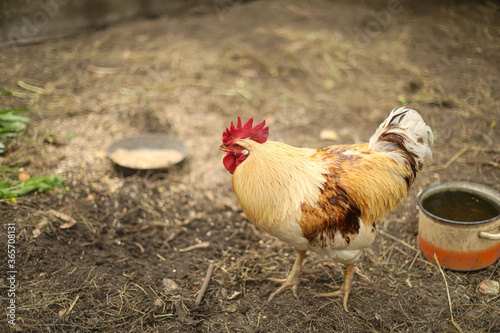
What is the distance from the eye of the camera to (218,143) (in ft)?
15.9

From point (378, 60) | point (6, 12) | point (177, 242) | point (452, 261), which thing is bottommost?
point (177, 242)

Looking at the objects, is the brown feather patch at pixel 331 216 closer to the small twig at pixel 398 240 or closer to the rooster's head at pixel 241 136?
the rooster's head at pixel 241 136

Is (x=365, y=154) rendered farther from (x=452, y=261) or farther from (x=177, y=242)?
(x=177, y=242)

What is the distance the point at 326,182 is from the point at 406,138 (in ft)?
2.12

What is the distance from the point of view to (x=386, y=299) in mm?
2977

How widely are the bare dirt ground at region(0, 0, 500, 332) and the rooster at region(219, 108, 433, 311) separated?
752 mm

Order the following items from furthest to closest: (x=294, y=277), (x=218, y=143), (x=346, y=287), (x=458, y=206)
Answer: (x=218, y=143) → (x=458, y=206) → (x=294, y=277) → (x=346, y=287)

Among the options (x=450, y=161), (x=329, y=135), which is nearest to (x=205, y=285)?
(x=329, y=135)

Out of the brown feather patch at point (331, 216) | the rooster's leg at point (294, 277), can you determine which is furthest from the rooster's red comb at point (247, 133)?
the rooster's leg at point (294, 277)

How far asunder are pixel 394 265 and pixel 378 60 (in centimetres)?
448

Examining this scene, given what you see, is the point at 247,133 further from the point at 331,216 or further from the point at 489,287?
the point at 489,287

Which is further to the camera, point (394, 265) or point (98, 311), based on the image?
point (394, 265)

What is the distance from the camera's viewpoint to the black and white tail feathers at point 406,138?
2.56m

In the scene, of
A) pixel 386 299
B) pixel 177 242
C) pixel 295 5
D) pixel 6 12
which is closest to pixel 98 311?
pixel 177 242
